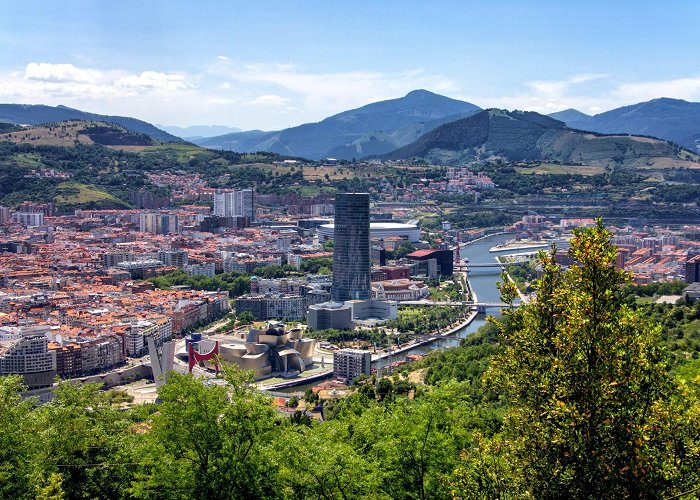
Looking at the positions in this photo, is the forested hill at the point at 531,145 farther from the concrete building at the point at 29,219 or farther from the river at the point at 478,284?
the concrete building at the point at 29,219

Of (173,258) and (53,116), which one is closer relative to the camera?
(173,258)

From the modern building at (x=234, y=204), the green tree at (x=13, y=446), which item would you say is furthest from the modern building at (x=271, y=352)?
the modern building at (x=234, y=204)

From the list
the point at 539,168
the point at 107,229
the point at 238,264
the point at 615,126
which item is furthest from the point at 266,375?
the point at 615,126

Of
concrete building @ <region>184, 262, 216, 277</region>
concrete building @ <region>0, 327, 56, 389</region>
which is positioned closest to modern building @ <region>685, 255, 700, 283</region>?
concrete building @ <region>184, 262, 216, 277</region>

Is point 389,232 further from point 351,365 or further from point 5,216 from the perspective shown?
point 351,365

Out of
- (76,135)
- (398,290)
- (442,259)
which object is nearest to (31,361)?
(398,290)
